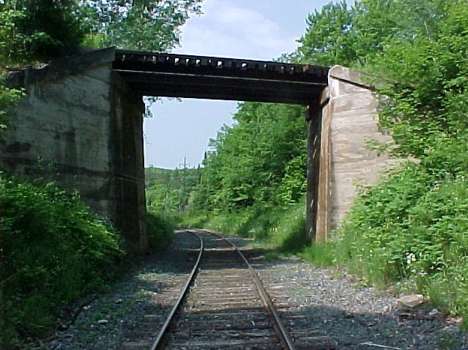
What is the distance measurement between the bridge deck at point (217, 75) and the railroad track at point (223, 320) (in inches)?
279

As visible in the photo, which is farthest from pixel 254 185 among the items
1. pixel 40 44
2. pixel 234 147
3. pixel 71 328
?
pixel 71 328

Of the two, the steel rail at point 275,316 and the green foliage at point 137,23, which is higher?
the green foliage at point 137,23

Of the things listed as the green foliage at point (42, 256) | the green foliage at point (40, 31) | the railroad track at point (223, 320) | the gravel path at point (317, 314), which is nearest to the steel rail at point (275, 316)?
the railroad track at point (223, 320)

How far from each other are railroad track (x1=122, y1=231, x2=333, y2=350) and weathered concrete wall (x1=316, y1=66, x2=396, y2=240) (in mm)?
5000

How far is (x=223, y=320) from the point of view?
29.3ft

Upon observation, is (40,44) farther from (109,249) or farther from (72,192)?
(109,249)

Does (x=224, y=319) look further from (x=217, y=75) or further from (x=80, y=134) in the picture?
(x=217, y=75)

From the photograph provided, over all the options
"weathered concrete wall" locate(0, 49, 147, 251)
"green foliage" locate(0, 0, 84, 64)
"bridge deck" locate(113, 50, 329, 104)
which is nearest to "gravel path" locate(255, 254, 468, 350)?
"weathered concrete wall" locate(0, 49, 147, 251)

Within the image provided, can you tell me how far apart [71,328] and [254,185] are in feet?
116

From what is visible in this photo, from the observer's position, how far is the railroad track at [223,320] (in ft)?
24.3

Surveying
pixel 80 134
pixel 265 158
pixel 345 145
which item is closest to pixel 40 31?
pixel 80 134

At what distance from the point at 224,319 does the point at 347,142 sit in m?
10.2

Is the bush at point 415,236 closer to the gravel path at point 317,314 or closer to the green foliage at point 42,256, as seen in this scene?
the gravel path at point 317,314

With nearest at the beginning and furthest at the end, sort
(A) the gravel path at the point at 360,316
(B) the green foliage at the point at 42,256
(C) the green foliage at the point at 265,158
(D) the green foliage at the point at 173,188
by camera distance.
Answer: (A) the gravel path at the point at 360,316
(B) the green foliage at the point at 42,256
(C) the green foliage at the point at 265,158
(D) the green foliage at the point at 173,188
